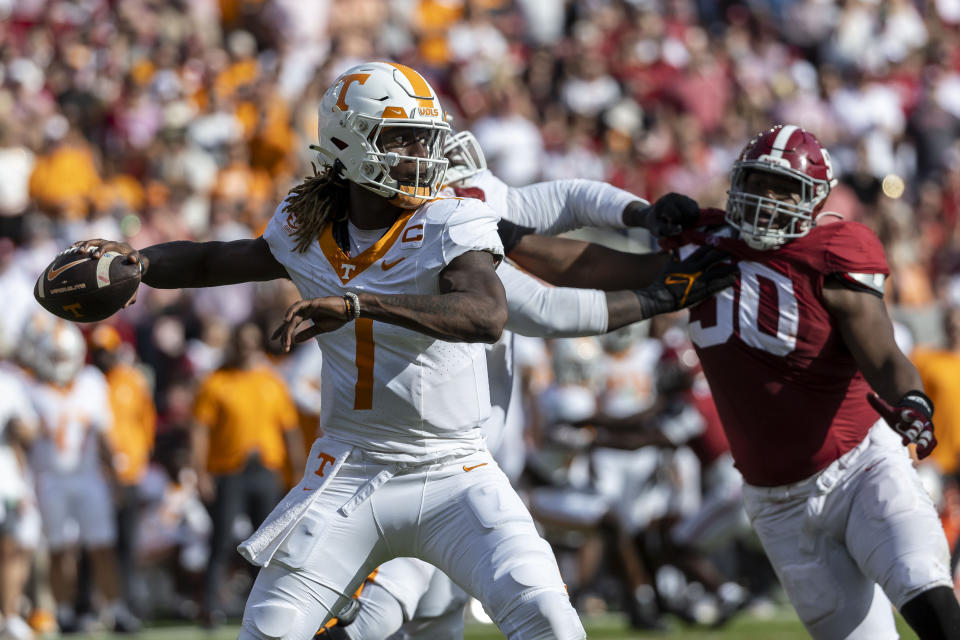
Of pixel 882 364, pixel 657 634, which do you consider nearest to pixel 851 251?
pixel 882 364

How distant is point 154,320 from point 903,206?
591 centimetres

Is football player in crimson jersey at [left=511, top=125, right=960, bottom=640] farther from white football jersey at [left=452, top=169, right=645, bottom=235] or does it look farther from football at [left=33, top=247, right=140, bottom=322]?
football at [left=33, top=247, right=140, bottom=322]

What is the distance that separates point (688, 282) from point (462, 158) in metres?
1.03

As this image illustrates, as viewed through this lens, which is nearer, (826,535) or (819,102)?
(826,535)

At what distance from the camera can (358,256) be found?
3.89 m

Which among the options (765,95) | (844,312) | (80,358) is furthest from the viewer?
(765,95)

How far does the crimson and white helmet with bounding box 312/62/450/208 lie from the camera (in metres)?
3.94

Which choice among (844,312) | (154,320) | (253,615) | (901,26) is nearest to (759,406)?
(844,312)

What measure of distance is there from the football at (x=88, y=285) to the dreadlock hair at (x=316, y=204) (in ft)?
1.49

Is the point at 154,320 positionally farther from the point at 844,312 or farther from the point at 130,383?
the point at 844,312

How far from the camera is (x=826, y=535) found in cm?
447

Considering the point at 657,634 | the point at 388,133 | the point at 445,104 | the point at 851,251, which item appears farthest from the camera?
the point at 445,104

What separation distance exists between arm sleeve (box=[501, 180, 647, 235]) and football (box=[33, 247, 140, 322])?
4.70 ft

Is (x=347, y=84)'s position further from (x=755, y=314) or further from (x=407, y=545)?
(x=755, y=314)
